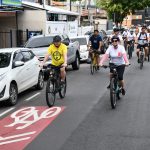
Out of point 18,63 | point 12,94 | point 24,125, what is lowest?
point 24,125

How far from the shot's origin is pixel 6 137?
8555 millimetres

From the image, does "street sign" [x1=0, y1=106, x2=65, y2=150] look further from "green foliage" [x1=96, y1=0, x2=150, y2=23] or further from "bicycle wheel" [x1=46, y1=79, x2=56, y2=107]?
"green foliage" [x1=96, y1=0, x2=150, y2=23]

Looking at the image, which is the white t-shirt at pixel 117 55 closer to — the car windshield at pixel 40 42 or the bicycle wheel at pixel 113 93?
the bicycle wheel at pixel 113 93

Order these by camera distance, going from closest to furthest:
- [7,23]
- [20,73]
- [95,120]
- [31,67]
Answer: [95,120] → [20,73] → [31,67] → [7,23]

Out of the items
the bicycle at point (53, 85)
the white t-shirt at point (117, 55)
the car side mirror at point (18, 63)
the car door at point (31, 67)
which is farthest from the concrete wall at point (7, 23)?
the white t-shirt at point (117, 55)

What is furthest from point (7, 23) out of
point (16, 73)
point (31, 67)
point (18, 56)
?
point (16, 73)

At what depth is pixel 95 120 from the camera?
32.3ft

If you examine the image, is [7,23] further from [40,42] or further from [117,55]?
[117,55]

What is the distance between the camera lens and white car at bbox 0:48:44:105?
11648 mm

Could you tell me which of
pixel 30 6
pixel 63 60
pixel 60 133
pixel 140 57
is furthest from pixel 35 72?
pixel 30 6

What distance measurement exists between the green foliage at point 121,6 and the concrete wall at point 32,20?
28823 millimetres

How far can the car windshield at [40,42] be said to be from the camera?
1911 cm

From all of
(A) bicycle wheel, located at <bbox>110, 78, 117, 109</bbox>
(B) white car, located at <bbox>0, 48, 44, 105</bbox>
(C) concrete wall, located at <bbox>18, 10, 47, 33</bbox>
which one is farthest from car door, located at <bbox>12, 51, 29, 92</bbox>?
(C) concrete wall, located at <bbox>18, 10, 47, 33</bbox>

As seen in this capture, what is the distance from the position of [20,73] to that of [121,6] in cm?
4957
